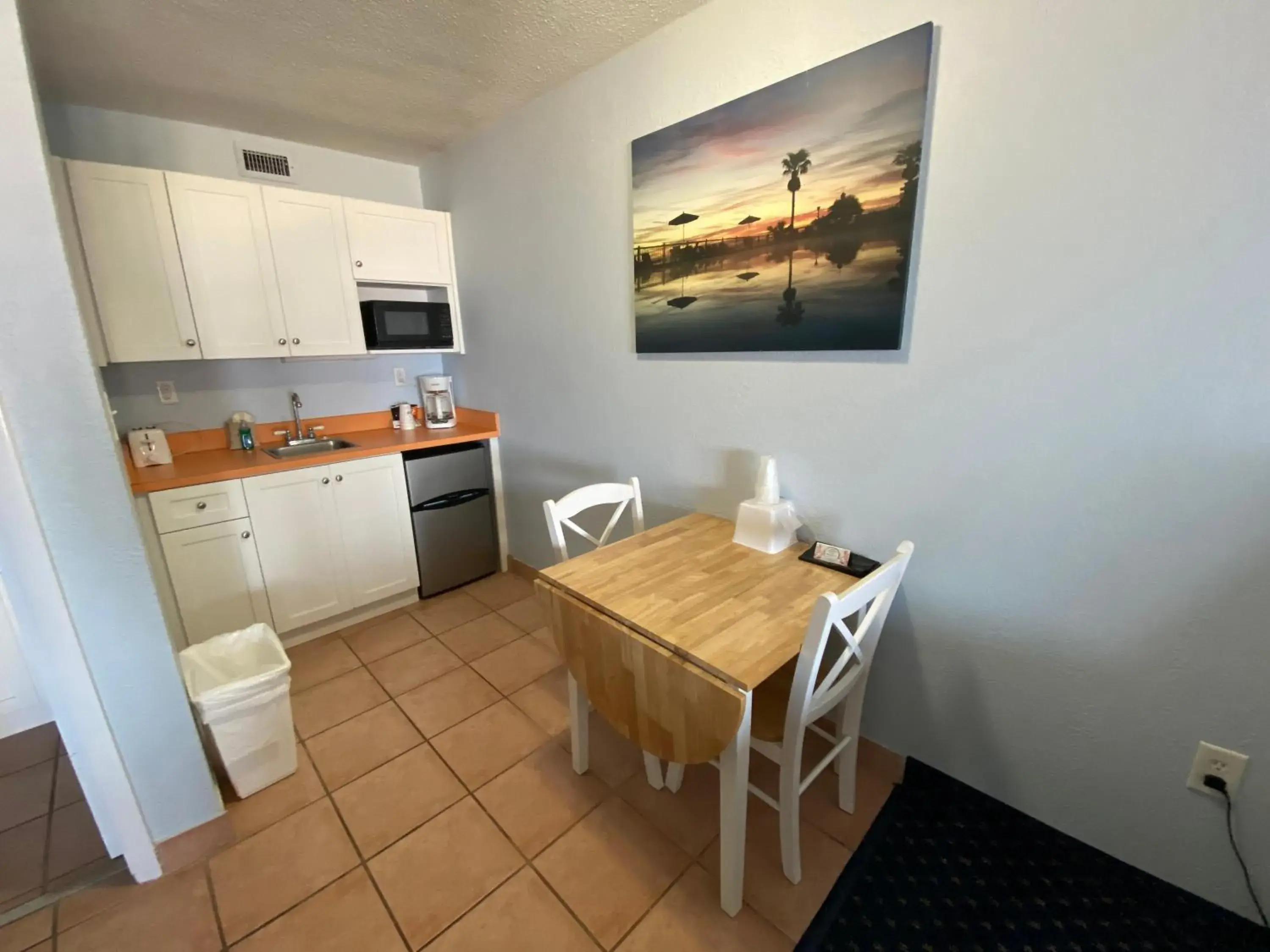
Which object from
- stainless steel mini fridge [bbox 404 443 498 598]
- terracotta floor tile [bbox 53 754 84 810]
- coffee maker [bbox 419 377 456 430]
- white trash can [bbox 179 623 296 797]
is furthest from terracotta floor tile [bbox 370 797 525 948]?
coffee maker [bbox 419 377 456 430]

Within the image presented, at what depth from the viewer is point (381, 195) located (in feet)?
9.64

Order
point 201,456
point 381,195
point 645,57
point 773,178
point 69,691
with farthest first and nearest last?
point 381,195 → point 201,456 → point 645,57 → point 773,178 → point 69,691

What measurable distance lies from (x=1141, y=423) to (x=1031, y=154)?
2.16 feet

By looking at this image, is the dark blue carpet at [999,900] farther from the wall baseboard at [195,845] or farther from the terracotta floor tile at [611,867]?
the wall baseboard at [195,845]

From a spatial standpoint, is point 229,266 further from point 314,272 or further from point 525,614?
point 525,614

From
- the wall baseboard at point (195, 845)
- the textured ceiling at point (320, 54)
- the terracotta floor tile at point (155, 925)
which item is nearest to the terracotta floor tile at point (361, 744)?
the wall baseboard at point (195, 845)

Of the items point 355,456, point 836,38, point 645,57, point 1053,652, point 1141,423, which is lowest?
point 1053,652

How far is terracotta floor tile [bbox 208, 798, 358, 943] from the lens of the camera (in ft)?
4.30

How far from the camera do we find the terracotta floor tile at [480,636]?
7.81ft

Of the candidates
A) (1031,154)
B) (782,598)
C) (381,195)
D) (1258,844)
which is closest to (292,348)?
(381,195)

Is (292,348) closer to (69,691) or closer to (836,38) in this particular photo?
(69,691)

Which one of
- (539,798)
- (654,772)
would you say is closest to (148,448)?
(539,798)

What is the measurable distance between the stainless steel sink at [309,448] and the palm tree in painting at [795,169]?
2.30 m

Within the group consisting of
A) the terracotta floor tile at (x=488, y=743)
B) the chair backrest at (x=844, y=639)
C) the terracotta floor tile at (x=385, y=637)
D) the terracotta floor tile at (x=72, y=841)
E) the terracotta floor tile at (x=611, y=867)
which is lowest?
the terracotta floor tile at (x=72, y=841)
